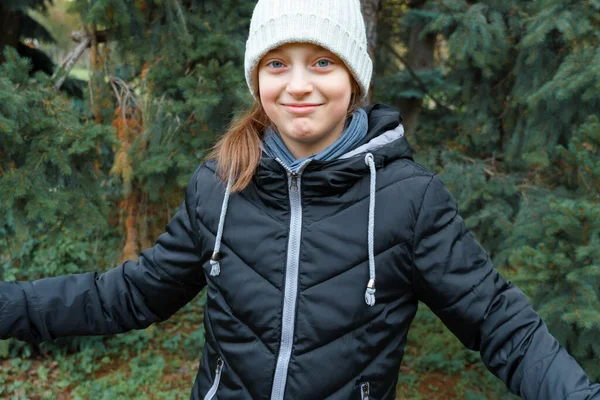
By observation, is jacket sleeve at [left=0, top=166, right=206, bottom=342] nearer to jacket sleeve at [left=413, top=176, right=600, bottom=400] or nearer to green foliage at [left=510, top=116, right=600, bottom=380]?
jacket sleeve at [left=413, top=176, right=600, bottom=400]

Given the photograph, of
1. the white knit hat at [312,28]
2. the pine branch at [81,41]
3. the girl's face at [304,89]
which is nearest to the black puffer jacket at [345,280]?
the girl's face at [304,89]

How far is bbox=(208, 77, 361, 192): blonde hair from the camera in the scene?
184 centimetres

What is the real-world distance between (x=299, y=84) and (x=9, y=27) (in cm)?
416

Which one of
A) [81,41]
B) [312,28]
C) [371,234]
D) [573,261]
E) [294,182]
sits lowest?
[573,261]

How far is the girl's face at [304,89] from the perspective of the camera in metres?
1.71

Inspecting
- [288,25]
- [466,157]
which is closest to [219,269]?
[288,25]

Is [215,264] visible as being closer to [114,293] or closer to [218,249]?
[218,249]

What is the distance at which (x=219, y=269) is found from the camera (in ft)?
6.00

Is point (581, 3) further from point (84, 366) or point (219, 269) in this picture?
point (84, 366)

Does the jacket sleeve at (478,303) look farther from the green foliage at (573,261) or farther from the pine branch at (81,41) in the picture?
the pine branch at (81,41)

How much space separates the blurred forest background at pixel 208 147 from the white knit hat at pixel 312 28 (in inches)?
51.8

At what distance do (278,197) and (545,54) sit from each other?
2.50 metres

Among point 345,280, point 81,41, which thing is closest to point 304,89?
point 345,280

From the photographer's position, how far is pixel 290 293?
68.1 inches
